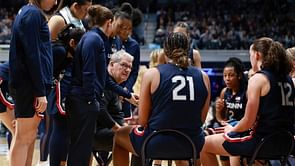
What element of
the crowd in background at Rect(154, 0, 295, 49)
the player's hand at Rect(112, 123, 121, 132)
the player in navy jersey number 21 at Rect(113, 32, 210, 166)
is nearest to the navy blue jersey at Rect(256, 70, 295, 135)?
the player in navy jersey number 21 at Rect(113, 32, 210, 166)

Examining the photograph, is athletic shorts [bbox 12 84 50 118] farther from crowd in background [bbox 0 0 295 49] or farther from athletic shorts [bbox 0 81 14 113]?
crowd in background [bbox 0 0 295 49]

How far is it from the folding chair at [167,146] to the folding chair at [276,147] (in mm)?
486

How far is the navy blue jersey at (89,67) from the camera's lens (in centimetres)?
401

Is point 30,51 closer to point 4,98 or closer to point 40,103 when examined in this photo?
point 40,103

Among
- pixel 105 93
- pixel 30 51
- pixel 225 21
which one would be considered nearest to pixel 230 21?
pixel 225 21

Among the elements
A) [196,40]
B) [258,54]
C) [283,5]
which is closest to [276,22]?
[283,5]

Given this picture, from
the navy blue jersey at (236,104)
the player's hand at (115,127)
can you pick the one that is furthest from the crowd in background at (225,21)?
the player's hand at (115,127)

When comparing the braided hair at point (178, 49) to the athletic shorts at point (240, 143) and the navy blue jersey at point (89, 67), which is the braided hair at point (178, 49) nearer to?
the navy blue jersey at point (89, 67)

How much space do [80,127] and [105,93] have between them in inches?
20.4

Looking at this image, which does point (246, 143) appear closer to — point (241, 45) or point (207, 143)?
point (207, 143)

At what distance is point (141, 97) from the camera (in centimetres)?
378

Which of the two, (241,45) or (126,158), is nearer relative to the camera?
(126,158)

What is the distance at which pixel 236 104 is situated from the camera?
4.91 m

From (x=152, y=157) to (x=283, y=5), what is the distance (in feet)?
53.8
